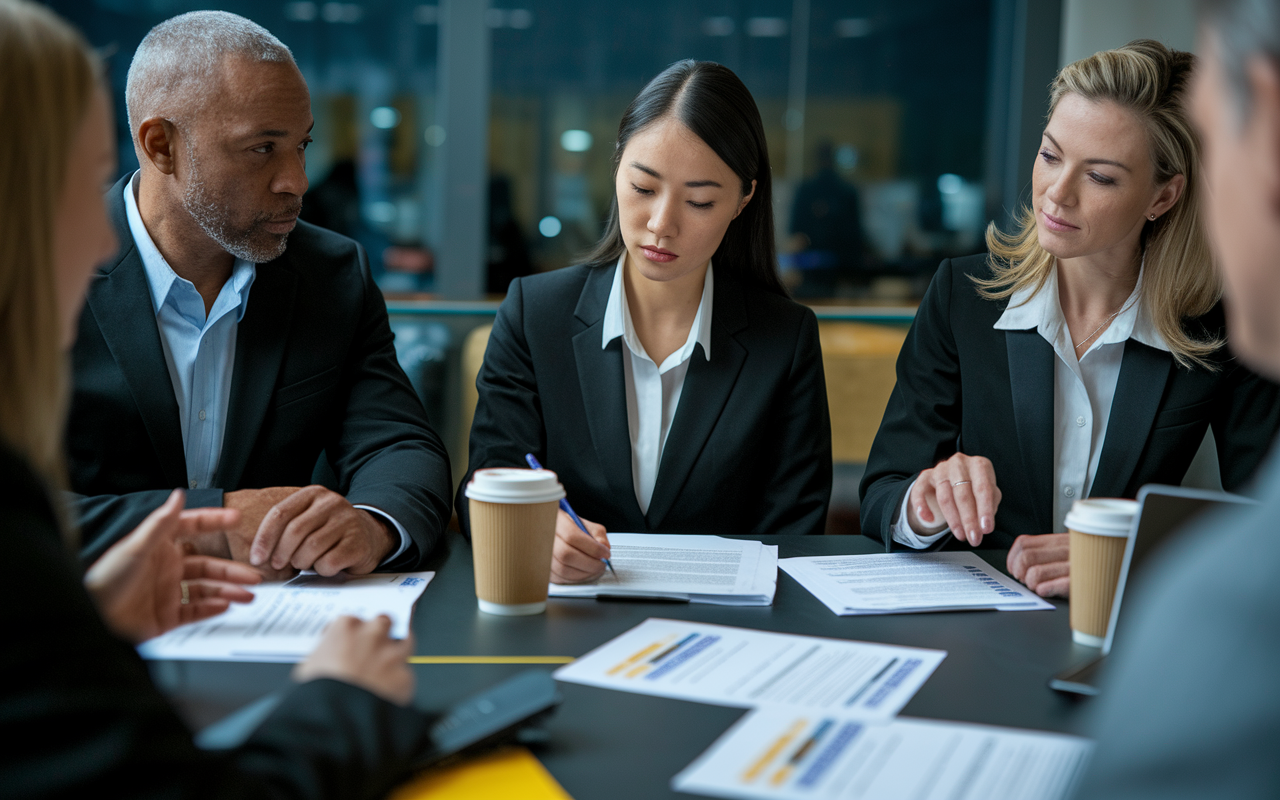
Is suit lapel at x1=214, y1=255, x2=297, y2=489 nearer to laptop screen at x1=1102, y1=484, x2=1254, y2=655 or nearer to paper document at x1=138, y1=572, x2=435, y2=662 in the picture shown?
paper document at x1=138, y1=572, x2=435, y2=662

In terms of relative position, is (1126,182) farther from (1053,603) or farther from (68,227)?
(68,227)

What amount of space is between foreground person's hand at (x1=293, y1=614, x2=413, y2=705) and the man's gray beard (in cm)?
124

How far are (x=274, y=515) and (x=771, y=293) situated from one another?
127 cm

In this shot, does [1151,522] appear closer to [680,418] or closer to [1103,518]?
[1103,518]

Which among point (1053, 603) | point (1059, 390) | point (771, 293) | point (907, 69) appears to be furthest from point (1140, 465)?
point (907, 69)

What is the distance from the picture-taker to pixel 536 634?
122cm

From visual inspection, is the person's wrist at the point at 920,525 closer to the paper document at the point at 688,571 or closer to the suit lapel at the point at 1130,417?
the paper document at the point at 688,571

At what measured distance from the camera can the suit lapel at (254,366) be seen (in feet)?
6.30

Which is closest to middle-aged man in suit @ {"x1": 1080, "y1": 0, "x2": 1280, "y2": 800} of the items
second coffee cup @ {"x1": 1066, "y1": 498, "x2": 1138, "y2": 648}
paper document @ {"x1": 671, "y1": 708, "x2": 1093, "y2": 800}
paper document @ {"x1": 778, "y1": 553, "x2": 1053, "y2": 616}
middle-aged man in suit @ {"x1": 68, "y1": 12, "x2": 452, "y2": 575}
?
paper document @ {"x1": 671, "y1": 708, "x2": 1093, "y2": 800}

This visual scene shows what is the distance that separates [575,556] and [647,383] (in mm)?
787

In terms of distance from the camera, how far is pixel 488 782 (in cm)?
83

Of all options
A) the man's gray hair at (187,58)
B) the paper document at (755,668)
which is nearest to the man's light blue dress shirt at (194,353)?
the man's gray hair at (187,58)

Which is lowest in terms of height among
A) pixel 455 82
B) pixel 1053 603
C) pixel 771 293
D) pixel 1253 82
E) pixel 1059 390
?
pixel 1053 603

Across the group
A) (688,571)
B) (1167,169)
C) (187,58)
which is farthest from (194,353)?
(1167,169)
